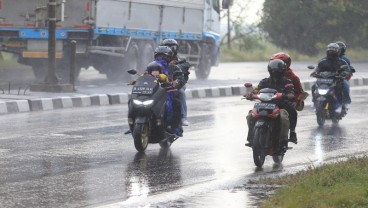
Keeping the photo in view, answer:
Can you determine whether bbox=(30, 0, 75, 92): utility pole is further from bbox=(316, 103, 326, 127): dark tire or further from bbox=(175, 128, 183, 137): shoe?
bbox=(175, 128, 183, 137): shoe

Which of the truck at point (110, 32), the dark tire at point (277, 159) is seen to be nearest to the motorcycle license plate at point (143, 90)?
the dark tire at point (277, 159)

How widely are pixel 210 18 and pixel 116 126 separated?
1662 cm

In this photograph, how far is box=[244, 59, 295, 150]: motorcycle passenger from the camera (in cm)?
1263

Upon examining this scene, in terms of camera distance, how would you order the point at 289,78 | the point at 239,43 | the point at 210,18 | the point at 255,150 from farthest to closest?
the point at 239,43 < the point at 210,18 < the point at 289,78 < the point at 255,150

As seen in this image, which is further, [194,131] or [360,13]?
[360,13]

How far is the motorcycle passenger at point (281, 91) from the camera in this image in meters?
12.6

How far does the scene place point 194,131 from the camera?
1650 centimetres

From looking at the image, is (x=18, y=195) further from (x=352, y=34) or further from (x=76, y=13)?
(x=352, y=34)

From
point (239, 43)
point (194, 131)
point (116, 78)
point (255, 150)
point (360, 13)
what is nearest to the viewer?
point (255, 150)

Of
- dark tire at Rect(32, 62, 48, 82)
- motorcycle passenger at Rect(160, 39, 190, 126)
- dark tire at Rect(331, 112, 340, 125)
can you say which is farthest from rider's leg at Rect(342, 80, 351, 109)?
dark tire at Rect(32, 62, 48, 82)

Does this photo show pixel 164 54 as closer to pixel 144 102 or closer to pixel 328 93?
pixel 144 102

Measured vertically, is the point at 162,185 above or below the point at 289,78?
below

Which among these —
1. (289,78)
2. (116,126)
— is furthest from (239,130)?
(289,78)

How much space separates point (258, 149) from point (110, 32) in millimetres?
16219
